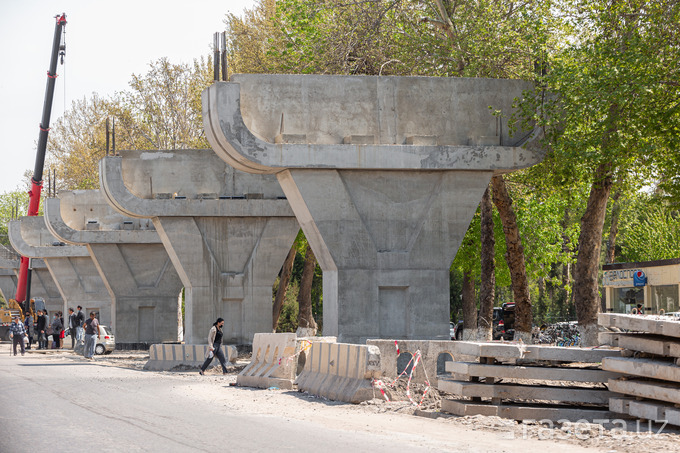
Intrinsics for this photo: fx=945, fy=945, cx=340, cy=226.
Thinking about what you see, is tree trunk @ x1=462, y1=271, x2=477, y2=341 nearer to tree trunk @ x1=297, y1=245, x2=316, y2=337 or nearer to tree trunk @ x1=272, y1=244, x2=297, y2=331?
tree trunk @ x1=297, y1=245, x2=316, y2=337

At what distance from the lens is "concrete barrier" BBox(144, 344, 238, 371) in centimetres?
2550

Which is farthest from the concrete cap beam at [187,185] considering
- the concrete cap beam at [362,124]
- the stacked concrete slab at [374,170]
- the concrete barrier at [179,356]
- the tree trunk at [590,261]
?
the tree trunk at [590,261]

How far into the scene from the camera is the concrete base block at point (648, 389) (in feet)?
37.7

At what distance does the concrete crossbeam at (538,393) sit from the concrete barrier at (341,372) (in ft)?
7.15

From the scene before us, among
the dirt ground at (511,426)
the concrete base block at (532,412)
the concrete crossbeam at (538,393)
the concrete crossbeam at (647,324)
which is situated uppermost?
the concrete crossbeam at (647,324)

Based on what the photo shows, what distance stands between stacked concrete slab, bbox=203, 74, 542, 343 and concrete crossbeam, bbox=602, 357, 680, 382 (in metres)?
8.18

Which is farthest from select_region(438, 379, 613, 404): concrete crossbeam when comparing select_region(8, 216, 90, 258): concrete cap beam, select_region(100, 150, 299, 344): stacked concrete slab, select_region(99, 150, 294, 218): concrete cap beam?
select_region(8, 216, 90, 258): concrete cap beam

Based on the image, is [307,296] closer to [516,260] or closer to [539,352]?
[516,260]

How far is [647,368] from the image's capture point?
12094 millimetres

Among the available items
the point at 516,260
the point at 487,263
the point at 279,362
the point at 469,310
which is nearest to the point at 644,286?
the point at 469,310

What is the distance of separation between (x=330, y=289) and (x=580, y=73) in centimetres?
752

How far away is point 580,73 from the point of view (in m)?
21.5

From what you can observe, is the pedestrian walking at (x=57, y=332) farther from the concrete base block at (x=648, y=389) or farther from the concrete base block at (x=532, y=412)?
the concrete base block at (x=648, y=389)

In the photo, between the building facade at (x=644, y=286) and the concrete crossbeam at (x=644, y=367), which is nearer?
the concrete crossbeam at (x=644, y=367)
